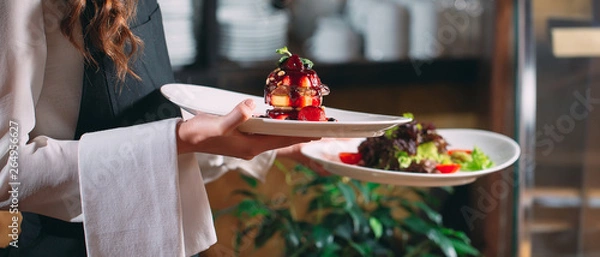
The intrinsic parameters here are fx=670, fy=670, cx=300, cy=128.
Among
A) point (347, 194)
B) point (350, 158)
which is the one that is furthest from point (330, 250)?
point (350, 158)

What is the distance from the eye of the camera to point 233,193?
2182 millimetres

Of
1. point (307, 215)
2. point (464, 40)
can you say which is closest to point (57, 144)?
point (307, 215)

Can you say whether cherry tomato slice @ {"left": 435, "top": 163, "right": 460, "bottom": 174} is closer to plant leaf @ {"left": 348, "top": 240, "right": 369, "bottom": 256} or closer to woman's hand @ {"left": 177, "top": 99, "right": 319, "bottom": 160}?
woman's hand @ {"left": 177, "top": 99, "right": 319, "bottom": 160}

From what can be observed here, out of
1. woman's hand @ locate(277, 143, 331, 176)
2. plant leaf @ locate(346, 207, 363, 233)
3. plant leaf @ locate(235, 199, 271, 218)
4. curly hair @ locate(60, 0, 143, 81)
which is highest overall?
curly hair @ locate(60, 0, 143, 81)

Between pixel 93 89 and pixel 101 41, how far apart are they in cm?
8

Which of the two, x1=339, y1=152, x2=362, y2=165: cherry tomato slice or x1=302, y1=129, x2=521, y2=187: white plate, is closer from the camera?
x1=302, y1=129, x2=521, y2=187: white plate

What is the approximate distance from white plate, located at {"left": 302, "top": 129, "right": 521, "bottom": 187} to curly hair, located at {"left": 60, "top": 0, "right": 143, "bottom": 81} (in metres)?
0.43

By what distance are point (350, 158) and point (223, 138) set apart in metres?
0.53

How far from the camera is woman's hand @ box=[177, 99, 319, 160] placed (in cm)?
88

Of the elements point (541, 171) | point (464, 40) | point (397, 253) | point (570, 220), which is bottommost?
point (397, 253)

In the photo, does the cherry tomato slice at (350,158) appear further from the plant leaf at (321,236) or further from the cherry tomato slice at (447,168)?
the plant leaf at (321,236)

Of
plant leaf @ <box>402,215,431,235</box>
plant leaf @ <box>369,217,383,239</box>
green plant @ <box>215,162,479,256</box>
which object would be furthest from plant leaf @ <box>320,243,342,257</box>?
plant leaf @ <box>402,215,431,235</box>

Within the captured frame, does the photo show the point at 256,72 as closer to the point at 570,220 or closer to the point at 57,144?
the point at 570,220

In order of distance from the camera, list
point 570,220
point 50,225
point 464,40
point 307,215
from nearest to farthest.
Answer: point 50,225, point 570,220, point 307,215, point 464,40
